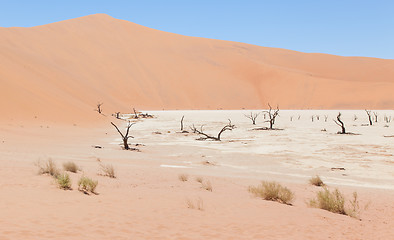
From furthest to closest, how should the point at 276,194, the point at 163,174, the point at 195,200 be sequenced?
the point at 163,174, the point at 276,194, the point at 195,200

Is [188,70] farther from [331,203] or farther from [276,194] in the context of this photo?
[331,203]

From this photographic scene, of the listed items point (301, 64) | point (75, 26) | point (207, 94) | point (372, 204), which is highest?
point (75, 26)

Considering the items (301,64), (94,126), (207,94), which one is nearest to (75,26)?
(207,94)

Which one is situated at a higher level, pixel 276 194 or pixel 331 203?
pixel 276 194

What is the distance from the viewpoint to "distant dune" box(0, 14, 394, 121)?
3428 inches

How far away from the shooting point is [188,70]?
102 m

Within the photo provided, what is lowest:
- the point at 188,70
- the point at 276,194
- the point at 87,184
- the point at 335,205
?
the point at 335,205

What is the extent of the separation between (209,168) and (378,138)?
44.8ft

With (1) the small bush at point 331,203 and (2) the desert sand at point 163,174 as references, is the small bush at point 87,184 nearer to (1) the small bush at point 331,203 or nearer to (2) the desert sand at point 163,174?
(2) the desert sand at point 163,174

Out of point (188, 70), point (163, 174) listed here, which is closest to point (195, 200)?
point (163, 174)

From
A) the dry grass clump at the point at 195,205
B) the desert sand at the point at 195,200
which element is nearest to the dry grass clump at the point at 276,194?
the desert sand at the point at 195,200

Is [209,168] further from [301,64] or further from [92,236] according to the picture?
[301,64]

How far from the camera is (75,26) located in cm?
10962

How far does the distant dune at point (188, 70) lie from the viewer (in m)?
87.1
